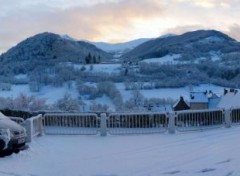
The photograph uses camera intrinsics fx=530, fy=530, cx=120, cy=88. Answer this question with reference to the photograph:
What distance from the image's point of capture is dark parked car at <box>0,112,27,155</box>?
14180mm

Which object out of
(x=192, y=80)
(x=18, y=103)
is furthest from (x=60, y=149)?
(x=192, y=80)

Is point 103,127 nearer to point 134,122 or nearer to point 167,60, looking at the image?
point 134,122

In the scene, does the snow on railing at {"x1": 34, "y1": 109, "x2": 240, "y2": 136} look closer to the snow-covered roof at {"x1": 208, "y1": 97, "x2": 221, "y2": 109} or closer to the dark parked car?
the dark parked car

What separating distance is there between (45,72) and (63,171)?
442 feet

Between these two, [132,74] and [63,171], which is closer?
[63,171]

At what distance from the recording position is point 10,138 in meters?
14.3

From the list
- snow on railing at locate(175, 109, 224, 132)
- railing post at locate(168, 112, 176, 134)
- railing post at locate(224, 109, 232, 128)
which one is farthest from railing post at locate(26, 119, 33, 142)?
railing post at locate(224, 109, 232, 128)

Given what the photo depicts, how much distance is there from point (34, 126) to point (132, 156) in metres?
5.49

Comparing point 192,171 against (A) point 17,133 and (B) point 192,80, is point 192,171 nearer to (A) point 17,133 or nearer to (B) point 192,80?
(A) point 17,133

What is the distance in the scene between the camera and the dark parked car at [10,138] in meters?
14.2

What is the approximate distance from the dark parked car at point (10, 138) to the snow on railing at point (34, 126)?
7.25ft

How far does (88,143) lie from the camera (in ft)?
56.7

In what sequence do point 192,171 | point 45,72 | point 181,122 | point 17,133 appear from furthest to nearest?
point 45,72
point 181,122
point 17,133
point 192,171

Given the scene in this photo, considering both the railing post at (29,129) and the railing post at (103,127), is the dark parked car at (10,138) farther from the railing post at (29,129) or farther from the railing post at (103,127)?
the railing post at (103,127)
